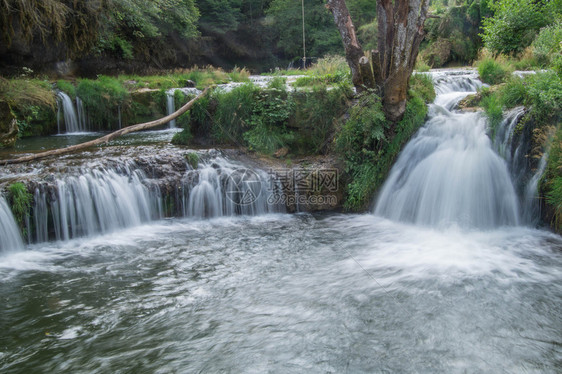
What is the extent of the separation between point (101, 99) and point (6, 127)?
13.0 ft

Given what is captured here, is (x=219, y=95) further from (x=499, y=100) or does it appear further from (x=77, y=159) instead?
(x=499, y=100)

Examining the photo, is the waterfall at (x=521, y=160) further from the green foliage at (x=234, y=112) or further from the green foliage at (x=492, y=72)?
the green foliage at (x=234, y=112)

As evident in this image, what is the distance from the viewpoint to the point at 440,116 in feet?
25.6

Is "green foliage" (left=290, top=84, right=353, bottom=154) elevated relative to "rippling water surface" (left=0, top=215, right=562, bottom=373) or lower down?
elevated

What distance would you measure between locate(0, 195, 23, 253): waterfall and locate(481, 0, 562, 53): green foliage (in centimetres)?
1596

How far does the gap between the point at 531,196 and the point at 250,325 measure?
198 inches

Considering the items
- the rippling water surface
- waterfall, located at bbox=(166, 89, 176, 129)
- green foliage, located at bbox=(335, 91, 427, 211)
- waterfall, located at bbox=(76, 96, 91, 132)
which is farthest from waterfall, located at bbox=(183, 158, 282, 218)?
waterfall, located at bbox=(76, 96, 91, 132)

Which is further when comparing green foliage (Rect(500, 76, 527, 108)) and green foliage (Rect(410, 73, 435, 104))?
green foliage (Rect(410, 73, 435, 104))

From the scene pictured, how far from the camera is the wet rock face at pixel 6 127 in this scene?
9.22m

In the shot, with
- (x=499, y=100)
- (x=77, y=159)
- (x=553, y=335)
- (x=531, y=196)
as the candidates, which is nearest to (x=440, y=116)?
(x=499, y=100)

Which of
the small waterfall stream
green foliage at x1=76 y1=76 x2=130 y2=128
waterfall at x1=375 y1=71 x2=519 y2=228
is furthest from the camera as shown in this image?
green foliage at x1=76 y1=76 x2=130 y2=128

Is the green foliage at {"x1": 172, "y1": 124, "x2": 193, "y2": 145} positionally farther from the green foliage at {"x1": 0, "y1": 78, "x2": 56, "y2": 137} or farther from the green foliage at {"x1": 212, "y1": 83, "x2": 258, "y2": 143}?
the green foliage at {"x1": 0, "y1": 78, "x2": 56, "y2": 137}

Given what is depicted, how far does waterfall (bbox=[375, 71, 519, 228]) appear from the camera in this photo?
6.43 m

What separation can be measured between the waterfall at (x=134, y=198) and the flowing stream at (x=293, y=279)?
28mm
